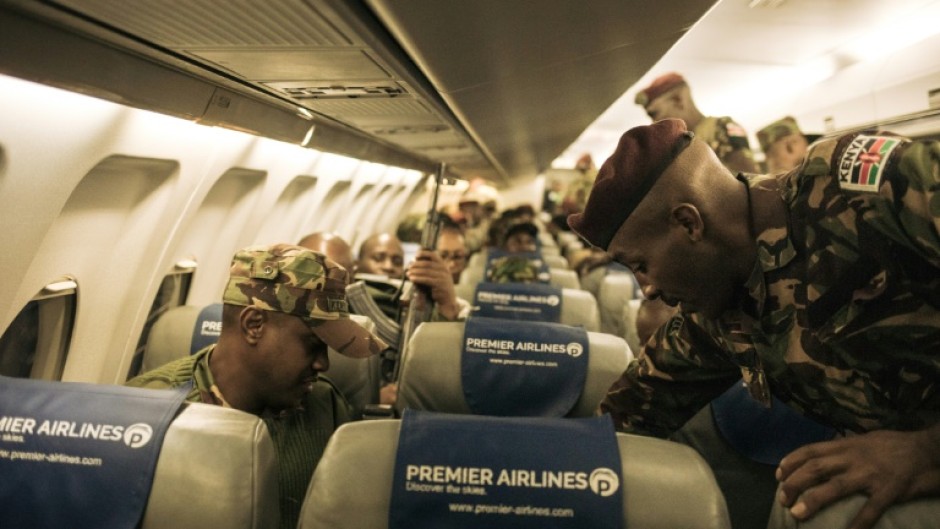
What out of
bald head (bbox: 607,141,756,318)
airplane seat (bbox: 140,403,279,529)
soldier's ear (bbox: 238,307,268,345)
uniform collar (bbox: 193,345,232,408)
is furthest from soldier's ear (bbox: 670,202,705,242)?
uniform collar (bbox: 193,345,232,408)

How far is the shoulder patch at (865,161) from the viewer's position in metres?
1.31

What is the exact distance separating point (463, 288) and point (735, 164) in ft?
6.28

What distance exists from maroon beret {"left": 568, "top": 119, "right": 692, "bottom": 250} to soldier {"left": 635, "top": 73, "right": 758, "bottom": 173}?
7.95 feet

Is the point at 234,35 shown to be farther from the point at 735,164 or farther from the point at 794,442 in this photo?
the point at 735,164

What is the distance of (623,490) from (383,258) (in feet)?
13.6

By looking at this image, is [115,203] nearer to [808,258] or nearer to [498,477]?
[498,477]

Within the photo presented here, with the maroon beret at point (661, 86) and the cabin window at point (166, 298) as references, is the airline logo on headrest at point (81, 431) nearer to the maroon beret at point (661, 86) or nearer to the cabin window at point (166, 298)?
the cabin window at point (166, 298)

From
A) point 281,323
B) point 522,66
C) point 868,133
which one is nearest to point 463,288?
point 522,66

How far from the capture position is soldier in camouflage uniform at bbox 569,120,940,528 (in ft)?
4.33

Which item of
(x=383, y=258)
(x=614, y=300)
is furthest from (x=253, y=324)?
(x=614, y=300)

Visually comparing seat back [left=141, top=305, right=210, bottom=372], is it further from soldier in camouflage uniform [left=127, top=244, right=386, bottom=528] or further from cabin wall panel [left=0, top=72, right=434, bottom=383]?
soldier in camouflage uniform [left=127, top=244, right=386, bottom=528]

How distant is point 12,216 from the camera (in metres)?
2.08

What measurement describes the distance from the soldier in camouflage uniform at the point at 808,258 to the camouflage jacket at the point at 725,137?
233cm

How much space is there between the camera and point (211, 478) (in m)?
1.10
